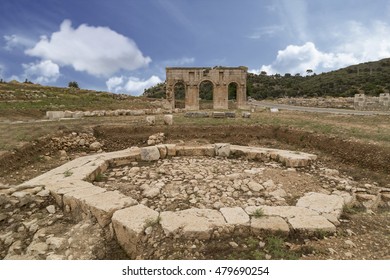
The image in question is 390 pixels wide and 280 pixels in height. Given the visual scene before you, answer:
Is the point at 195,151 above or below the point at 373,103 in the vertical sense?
below

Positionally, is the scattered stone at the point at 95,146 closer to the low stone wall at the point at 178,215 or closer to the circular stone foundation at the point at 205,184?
the circular stone foundation at the point at 205,184

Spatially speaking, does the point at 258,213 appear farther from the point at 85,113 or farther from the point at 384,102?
the point at 384,102

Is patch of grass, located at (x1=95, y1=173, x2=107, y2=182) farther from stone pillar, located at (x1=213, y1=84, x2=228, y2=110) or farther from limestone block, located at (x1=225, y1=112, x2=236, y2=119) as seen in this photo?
stone pillar, located at (x1=213, y1=84, x2=228, y2=110)

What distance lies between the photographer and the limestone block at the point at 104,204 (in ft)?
12.3

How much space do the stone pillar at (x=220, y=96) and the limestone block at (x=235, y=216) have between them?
20.9m

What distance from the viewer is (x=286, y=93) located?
157 feet

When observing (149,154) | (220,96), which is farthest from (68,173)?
(220,96)

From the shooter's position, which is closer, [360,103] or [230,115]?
[230,115]

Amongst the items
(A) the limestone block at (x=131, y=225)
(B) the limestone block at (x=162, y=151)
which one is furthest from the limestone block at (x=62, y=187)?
(B) the limestone block at (x=162, y=151)

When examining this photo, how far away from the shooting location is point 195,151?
7.83m

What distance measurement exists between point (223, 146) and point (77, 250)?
5212mm

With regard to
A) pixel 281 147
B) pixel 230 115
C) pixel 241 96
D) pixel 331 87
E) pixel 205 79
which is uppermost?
pixel 205 79

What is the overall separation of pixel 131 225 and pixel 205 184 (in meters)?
2.14

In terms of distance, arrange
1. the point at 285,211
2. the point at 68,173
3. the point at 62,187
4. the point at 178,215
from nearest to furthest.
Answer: the point at 178,215 < the point at 285,211 < the point at 62,187 < the point at 68,173
